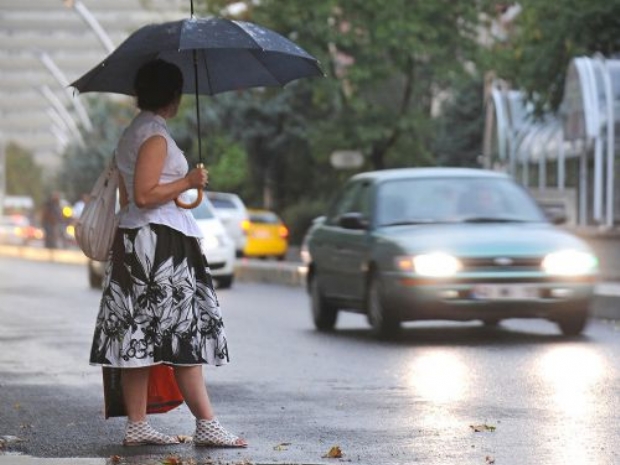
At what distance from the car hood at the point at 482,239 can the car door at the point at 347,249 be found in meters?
0.61

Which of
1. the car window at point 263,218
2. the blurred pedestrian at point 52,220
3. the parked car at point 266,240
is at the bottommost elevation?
the blurred pedestrian at point 52,220

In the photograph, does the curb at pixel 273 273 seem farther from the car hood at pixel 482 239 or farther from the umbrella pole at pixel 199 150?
the umbrella pole at pixel 199 150

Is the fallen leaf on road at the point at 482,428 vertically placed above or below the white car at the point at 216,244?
above

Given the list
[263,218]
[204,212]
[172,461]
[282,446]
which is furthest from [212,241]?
[263,218]

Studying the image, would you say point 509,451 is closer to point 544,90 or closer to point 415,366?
point 415,366

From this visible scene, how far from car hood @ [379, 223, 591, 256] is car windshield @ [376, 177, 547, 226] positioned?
0.36 meters

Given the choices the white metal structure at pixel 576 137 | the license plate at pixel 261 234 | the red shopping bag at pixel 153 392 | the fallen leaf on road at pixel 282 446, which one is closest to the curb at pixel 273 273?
the license plate at pixel 261 234

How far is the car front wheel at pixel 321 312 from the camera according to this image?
18.7 metres

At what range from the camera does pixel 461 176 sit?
17766 millimetres

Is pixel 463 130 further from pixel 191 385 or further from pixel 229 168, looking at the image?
pixel 191 385

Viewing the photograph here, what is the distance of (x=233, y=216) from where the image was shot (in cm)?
4638

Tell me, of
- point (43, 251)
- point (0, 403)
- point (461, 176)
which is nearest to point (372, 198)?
point (461, 176)

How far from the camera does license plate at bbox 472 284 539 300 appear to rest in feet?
52.9

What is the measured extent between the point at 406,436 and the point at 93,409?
242 cm
